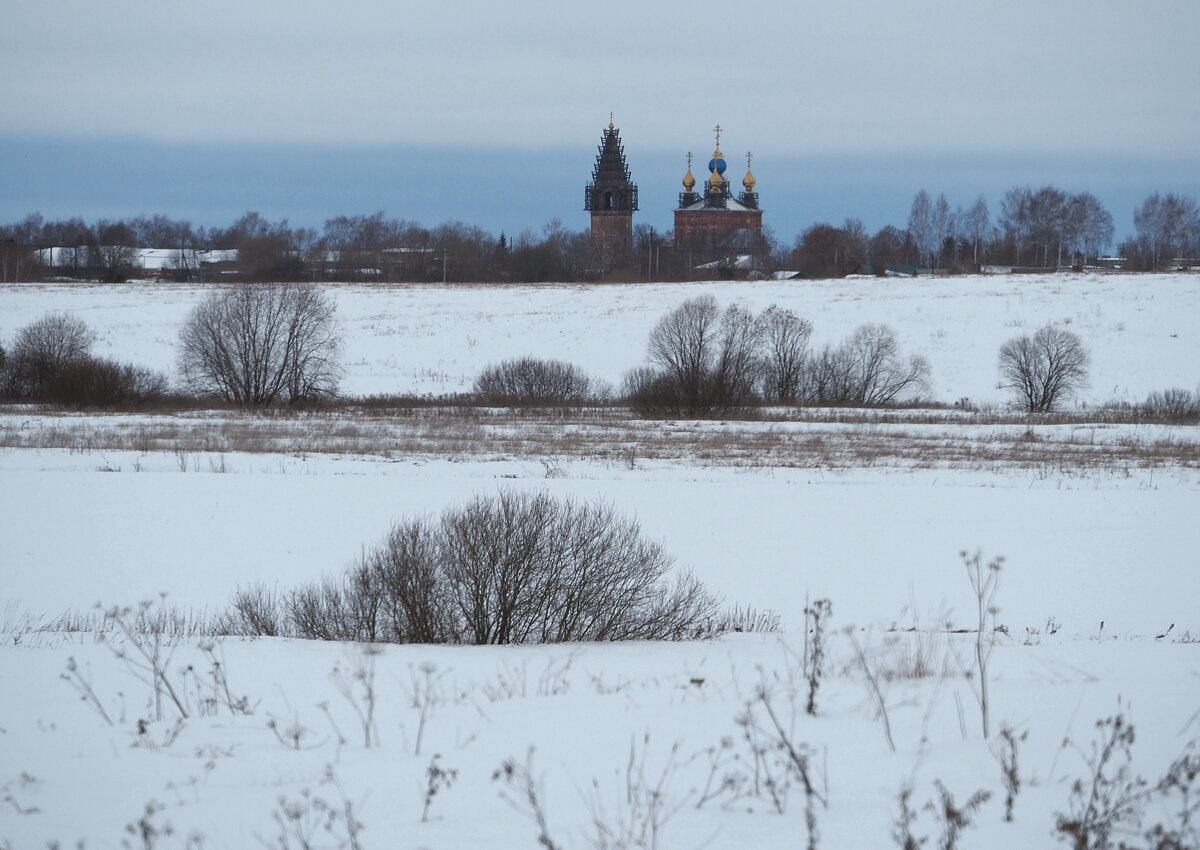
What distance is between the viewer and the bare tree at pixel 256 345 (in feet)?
143

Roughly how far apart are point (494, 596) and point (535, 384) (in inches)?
1407

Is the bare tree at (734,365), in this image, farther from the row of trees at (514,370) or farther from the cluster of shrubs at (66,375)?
the cluster of shrubs at (66,375)

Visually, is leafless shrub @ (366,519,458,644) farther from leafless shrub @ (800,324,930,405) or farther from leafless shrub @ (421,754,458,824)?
leafless shrub @ (800,324,930,405)

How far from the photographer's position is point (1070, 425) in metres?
34.7

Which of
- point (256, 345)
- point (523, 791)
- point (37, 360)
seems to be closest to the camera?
point (523, 791)

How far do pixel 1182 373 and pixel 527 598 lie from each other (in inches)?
1966

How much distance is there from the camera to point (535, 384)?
150 feet

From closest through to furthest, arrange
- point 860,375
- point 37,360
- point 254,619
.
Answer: point 254,619 < point 37,360 < point 860,375

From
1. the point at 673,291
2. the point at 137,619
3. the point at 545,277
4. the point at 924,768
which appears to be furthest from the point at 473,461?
the point at 545,277

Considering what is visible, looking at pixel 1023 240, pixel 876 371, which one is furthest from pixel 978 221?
pixel 876 371

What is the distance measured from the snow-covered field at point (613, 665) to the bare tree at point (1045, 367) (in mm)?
12381

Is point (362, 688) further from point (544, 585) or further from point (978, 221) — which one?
point (978, 221)

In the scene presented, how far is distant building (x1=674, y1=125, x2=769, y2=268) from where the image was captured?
115m

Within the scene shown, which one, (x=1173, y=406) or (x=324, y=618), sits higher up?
(x=1173, y=406)
